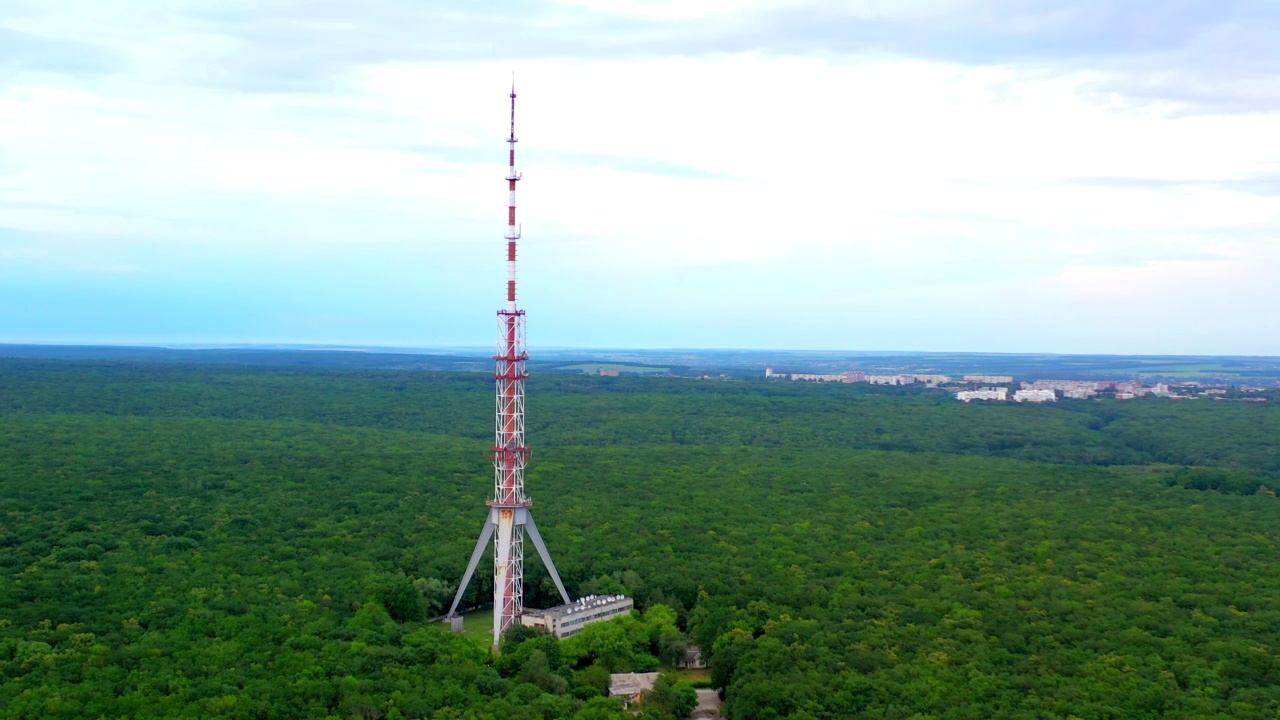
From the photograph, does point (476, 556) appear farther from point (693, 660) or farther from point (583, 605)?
point (693, 660)

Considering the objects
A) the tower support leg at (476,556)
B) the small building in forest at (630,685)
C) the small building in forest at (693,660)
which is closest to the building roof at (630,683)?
the small building in forest at (630,685)

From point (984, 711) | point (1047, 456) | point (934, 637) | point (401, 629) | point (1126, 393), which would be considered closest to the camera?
point (984, 711)

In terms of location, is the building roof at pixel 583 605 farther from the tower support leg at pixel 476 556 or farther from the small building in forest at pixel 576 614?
the tower support leg at pixel 476 556

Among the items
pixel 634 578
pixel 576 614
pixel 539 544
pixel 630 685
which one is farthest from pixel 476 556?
pixel 630 685

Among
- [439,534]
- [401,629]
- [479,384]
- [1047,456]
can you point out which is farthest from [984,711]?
[479,384]

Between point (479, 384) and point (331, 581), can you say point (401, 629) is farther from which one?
point (479, 384)

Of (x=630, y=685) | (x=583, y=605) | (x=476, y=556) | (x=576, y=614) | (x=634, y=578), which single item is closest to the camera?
(x=630, y=685)

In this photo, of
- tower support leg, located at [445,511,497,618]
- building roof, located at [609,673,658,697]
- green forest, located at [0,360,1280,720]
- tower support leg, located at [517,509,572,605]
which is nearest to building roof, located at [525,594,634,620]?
tower support leg, located at [517,509,572,605]
